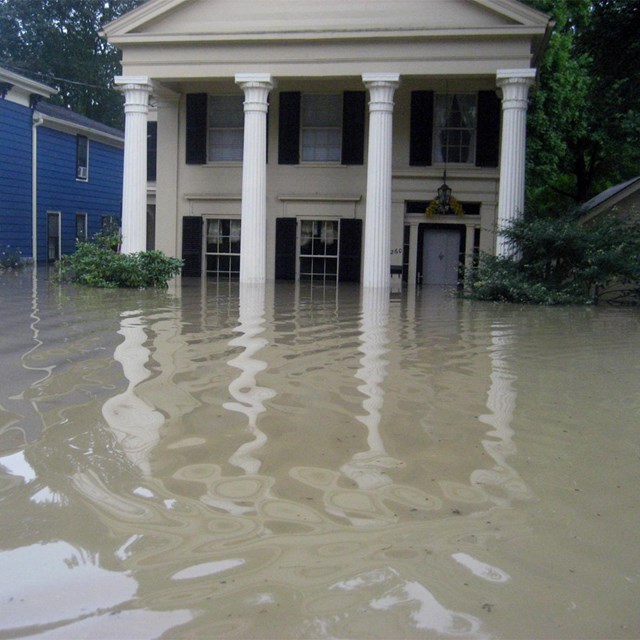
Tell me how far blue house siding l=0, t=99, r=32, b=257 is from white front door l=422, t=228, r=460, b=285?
1433 centimetres

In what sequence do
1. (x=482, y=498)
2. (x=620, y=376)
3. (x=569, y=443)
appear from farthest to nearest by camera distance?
(x=620, y=376), (x=569, y=443), (x=482, y=498)

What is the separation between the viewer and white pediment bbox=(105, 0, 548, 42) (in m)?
21.4

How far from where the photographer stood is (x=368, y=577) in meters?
3.86

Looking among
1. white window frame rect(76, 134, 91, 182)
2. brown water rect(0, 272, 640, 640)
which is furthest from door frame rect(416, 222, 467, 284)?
white window frame rect(76, 134, 91, 182)

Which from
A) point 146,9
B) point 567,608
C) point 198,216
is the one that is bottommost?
point 567,608

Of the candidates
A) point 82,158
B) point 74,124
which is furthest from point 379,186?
point 82,158

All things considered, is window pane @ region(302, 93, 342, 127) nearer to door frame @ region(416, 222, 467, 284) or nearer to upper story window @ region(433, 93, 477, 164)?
upper story window @ region(433, 93, 477, 164)

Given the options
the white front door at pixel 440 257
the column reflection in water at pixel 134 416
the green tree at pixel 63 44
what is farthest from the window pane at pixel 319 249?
the green tree at pixel 63 44

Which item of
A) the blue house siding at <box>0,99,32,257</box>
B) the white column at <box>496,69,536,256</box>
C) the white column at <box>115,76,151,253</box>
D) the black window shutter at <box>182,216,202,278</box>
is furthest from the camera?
the blue house siding at <box>0,99,32,257</box>

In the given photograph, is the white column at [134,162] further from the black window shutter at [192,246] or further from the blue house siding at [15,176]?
the blue house siding at [15,176]

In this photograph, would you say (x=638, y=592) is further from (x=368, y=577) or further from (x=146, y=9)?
(x=146, y=9)

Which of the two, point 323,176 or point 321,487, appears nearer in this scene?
point 321,487

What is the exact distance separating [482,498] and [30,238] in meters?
29.1

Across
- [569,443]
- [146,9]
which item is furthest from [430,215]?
[569,443]
